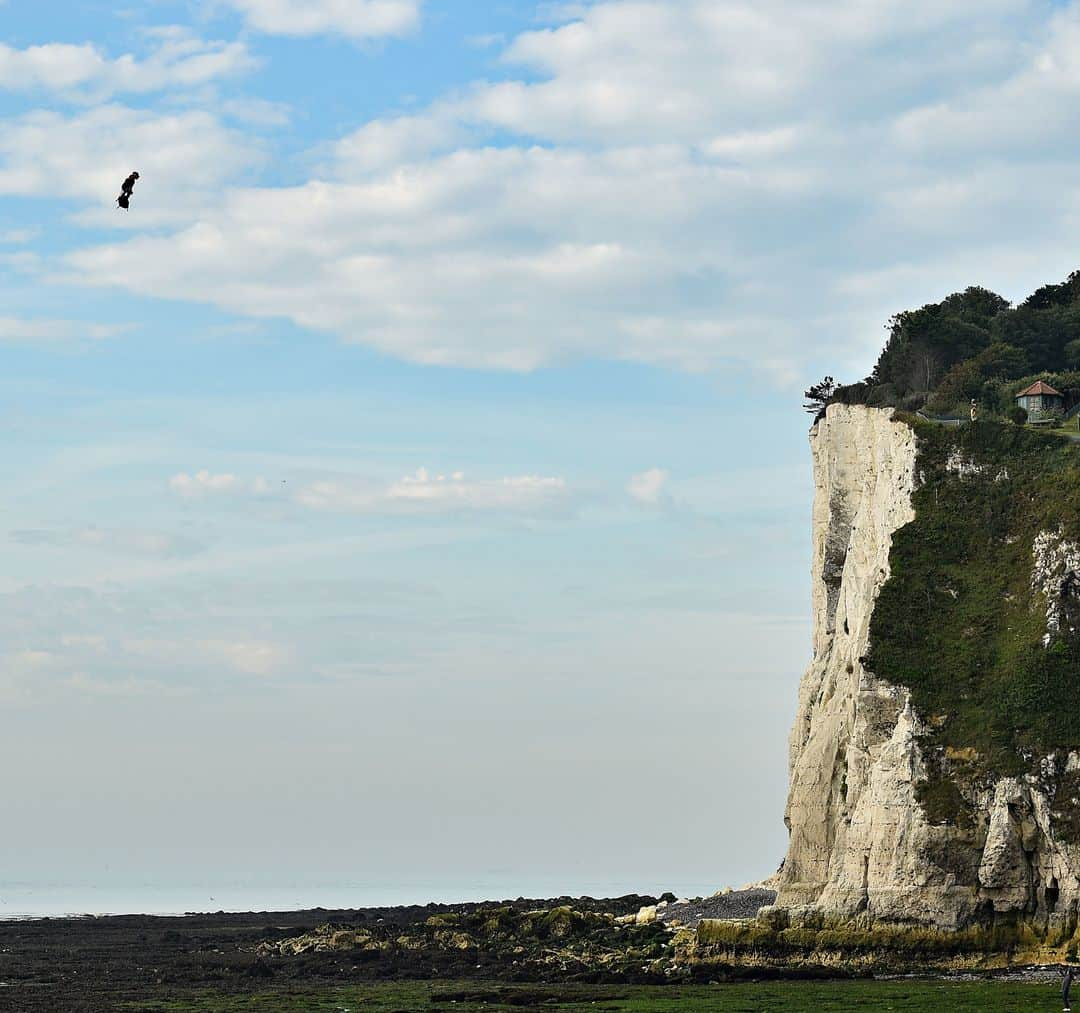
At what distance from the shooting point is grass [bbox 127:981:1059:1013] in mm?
35750

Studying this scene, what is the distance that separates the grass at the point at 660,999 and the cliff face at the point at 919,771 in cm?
521

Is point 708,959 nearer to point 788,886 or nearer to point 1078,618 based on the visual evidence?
point 788,886

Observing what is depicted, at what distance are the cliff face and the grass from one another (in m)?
5.21

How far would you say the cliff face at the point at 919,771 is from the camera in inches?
1791

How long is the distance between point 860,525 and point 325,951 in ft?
91.4

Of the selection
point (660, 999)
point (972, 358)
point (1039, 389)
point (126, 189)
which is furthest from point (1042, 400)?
point (126, 189)

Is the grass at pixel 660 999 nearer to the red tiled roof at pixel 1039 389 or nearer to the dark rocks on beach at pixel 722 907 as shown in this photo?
the dark rocks on beach at pixel 722 907

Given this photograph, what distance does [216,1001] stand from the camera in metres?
42.4

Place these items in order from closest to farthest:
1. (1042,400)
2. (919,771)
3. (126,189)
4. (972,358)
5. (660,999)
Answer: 1. (126,189)
2. (660,999)
3. (919,771)
4. (1042,400)
5. (972,358)

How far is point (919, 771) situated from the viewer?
4856 cm

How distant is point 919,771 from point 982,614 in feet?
21.4

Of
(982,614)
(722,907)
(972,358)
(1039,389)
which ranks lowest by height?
(722,907)

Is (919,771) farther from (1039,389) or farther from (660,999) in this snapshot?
(1039,389)

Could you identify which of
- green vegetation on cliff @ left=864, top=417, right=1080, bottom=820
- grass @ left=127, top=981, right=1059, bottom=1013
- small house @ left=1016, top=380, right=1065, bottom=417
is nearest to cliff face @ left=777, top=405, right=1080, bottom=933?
green vegetation on cliff @ left=864, top=417, right=1080, bottom=820
